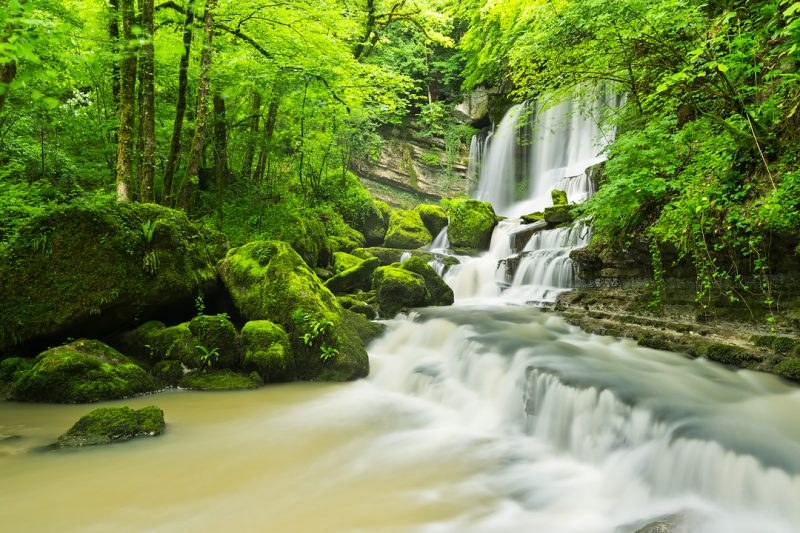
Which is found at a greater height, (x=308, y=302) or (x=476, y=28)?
(x=476, y=28)

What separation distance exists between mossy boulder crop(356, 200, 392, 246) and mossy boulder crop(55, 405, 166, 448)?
14.4m

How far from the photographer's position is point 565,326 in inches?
297

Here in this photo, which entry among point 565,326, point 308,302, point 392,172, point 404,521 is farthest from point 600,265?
point 392,172

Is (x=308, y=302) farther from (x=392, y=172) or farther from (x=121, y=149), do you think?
(x=392, y=172)

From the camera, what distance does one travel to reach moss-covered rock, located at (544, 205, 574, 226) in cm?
1173

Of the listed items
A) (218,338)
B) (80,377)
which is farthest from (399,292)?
(80,377)

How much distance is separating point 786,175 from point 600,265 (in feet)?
14.3

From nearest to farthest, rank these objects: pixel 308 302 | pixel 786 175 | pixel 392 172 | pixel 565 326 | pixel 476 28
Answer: pixel 786 175
pixel 308 302
pixel 565 326
pixel 476 28
pixel 392 172

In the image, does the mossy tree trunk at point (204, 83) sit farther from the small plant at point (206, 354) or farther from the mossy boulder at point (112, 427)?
the mossy boulder at point (112, 427)

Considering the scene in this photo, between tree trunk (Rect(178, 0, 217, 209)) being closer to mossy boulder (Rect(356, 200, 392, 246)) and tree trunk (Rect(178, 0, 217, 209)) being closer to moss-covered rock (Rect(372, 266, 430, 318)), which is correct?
moss-covered rock (Rect(372, 266, 430, 318))

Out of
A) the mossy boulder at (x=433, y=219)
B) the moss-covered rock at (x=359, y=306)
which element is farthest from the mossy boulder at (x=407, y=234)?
the moss-covered rock at (x=359, y=306)

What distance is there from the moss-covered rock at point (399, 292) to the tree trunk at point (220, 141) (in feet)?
15.4

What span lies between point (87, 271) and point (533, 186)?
18.1 m

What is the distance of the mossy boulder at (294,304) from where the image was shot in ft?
20.4
